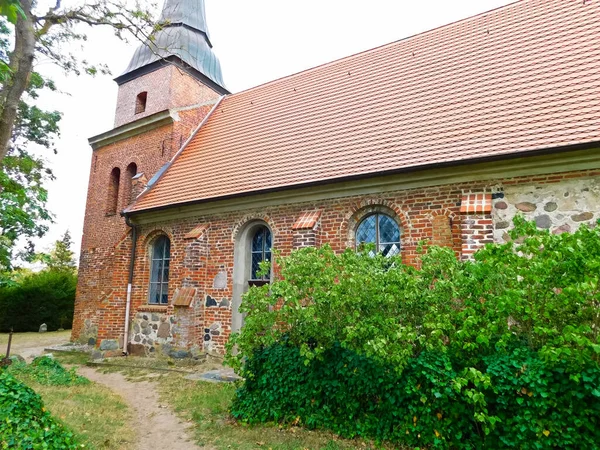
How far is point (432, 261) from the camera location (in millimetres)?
4676

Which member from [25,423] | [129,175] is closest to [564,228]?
[25,423]

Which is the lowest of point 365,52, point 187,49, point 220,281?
point 220,281

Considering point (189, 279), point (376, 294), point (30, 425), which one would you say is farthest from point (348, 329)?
point (189, 279)

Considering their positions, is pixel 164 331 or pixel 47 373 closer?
pixel 47 373

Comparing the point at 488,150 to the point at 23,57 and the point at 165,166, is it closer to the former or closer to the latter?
the point at 23,57

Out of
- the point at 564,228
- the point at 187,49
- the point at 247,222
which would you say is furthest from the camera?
the point at 187,49

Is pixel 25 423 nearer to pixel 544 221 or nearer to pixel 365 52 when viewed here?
pixel 544 221

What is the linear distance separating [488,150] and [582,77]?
2.27 m

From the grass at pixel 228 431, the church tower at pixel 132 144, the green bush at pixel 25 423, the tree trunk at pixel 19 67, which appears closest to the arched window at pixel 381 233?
the grass at pixel 228 431

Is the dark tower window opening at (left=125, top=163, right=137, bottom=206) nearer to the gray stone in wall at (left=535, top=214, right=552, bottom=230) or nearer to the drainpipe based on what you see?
the drainpipe

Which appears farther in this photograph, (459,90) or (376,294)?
(459,90)

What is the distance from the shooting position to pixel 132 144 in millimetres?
13086

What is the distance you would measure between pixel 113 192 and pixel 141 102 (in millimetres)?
3909

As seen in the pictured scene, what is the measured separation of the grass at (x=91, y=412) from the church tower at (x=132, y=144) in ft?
12.1
